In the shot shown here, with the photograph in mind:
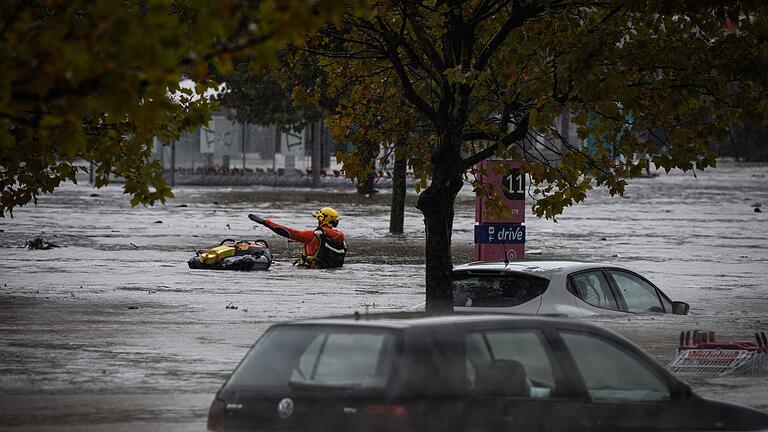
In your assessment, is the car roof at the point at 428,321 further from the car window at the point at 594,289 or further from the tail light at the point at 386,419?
the car window at the point at 594,289

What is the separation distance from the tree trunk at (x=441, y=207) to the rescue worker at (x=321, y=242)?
40.2 feet

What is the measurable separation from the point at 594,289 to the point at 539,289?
1.19 meters

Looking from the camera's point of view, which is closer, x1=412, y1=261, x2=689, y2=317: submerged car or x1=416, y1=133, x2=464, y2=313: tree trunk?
x1=412, y1=261, x2=689, y2=317: submerged car

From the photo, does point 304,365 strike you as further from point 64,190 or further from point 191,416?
point 64,190

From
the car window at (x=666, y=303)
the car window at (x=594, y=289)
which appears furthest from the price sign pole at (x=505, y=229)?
the car window at (x=594, y=289)

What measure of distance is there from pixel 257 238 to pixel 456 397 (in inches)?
1225

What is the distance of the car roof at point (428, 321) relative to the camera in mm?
7730

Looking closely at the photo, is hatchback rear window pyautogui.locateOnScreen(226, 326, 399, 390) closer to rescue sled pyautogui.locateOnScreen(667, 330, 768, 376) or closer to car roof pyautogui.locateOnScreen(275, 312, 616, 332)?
car roof pyautogui.locateOnScreen(275, 312, 616, 332)

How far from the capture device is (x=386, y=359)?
7441 millimetres

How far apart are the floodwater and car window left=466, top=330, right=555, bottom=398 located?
161 inches

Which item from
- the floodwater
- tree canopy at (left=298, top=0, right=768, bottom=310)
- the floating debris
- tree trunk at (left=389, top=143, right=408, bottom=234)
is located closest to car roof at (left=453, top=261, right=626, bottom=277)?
tree canopy at (left=298, top=0, right=768, bottom=310)

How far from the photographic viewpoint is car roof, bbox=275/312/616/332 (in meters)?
7.73

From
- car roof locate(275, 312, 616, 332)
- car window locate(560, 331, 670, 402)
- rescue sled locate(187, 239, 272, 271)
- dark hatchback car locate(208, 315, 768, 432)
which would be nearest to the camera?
dark hatchback car locate(208, 315, 768, 432)

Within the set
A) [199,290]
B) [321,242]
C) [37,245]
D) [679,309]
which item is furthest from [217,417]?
[37,245]
